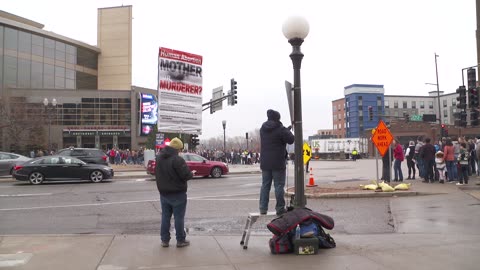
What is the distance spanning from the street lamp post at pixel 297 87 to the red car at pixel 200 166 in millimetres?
16020

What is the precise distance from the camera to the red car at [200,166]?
906 inches

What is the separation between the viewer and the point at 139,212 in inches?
428

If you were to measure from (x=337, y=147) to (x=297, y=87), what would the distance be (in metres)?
58.3

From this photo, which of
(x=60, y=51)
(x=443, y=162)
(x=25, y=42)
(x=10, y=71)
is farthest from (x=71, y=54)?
(x=443, y=162)

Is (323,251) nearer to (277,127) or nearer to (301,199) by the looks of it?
(301,199)

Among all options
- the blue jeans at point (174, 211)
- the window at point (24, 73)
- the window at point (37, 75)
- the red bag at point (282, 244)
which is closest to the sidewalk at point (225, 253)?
the red bag at point (282, 244)

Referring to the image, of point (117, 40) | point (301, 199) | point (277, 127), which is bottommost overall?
point (301, 199)

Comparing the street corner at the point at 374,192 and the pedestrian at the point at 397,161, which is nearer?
the street corner at the point at 374,192

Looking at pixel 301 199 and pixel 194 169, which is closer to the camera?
pixel 301 199

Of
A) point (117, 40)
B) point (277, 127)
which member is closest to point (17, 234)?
point (277, 127)

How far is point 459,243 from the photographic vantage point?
22.1ft

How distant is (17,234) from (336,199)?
8309 mm

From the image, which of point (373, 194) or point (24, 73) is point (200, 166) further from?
point (24, 73)

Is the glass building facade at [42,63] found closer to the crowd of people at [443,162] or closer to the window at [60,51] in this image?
the window at [60,51]
